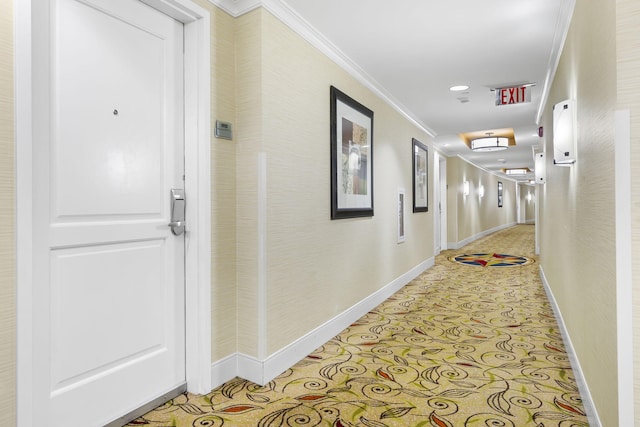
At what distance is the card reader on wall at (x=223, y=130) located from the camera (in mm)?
2375

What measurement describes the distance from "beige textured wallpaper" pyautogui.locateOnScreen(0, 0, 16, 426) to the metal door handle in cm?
80

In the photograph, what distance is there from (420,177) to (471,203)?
20.4 feet

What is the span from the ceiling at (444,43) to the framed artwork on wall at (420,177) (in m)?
0.89

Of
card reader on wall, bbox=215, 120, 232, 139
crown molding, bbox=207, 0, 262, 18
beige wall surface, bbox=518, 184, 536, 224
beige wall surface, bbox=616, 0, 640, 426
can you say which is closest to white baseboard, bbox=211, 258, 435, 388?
card reader on wall, bbox=215, 120, 232, 139

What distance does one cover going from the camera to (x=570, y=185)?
2727mm

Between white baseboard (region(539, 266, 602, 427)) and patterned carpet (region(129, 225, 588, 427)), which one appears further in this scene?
patterned carpet (region(129, 225, 588, 427))

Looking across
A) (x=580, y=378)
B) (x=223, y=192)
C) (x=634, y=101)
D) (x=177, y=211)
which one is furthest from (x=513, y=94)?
(x=177, y=211)

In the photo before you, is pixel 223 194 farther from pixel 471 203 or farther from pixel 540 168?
pixel 471 203

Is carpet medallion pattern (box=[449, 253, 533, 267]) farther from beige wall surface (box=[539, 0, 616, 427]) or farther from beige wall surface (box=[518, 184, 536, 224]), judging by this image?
beige wall surface (box=[518, 184, 536, 224])

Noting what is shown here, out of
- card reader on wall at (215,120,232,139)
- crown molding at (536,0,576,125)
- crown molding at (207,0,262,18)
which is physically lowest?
card reader on wall at (215,120,232,139)

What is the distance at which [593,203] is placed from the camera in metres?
1.92

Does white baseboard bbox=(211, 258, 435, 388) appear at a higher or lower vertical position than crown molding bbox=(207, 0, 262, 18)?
lower

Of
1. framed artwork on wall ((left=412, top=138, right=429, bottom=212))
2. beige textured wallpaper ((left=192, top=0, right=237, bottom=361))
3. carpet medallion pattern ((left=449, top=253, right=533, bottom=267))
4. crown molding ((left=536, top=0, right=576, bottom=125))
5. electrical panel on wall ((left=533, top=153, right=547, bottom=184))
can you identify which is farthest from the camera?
carpet medallion pattern ((left=449, top=253, right=533, bottom=267))

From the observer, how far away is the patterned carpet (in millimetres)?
2033
